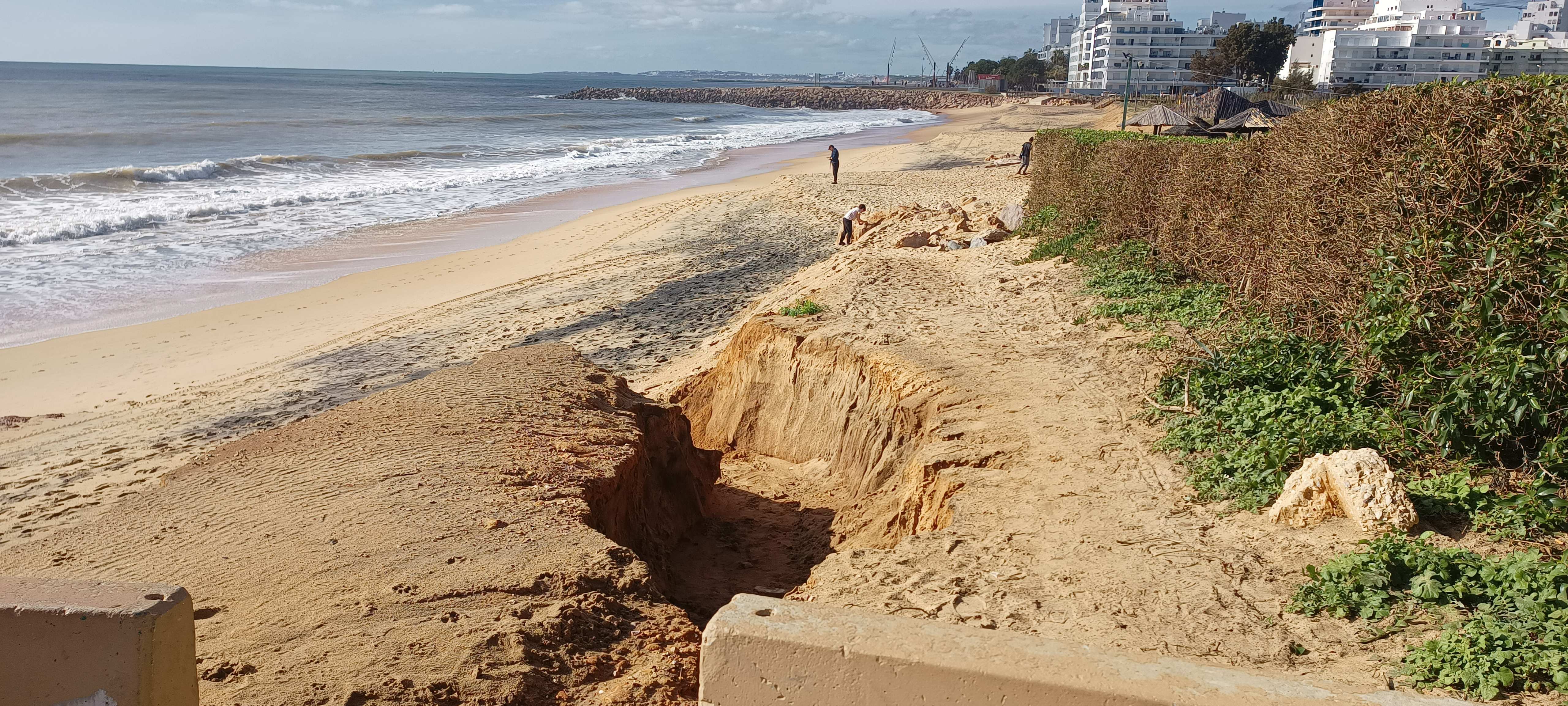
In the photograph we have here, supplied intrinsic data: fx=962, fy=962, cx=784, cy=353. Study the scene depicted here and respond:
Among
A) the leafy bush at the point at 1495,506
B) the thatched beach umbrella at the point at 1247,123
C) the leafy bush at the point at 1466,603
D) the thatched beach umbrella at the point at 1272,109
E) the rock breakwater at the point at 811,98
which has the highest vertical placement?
the rock breakwater at the point at 811,98

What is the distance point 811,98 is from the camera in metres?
111

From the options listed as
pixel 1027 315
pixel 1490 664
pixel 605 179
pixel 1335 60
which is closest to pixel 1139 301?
pixel 1027 315

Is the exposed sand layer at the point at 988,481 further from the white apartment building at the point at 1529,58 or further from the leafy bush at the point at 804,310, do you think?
the white apartment building at the point at 1529,58

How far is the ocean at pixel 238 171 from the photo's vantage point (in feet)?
54.5

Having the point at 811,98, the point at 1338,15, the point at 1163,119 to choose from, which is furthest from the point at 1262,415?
the point at 1338,15

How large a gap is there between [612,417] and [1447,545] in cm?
531

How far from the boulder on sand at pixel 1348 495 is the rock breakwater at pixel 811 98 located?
92.9 m

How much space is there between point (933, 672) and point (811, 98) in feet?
367

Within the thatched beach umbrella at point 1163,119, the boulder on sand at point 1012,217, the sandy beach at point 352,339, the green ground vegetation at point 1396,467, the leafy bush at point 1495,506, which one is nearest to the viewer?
the green ground vegetation at point 1396,467

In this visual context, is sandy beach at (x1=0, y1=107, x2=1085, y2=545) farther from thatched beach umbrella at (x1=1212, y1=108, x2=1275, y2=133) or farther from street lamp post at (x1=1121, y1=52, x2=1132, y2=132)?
thatched beach umbrella at (x1=1212, y1=108, x2=1275, y2=133)

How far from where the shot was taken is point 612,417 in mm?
7395

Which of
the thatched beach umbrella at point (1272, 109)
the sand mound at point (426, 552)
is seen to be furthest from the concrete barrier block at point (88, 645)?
the thatched beach umbrella at point (1272, 109)

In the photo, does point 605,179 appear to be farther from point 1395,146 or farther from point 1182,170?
point 1395,146

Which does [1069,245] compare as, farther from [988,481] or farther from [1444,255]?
[1444,255]
